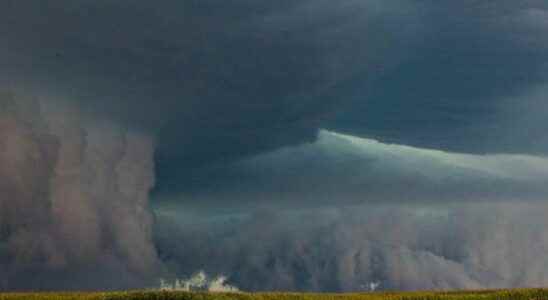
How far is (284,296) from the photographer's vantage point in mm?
77000

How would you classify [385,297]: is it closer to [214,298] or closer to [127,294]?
[214,298]

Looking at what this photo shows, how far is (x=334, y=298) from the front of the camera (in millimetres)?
82625

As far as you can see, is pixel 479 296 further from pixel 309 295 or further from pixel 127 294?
pixel 127 294

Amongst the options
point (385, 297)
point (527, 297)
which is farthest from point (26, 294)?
point (527, 297)

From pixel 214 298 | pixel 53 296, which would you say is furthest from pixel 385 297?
pixel 53 296

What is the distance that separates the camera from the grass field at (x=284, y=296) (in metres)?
66.2

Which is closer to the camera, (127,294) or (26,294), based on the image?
(127,294)

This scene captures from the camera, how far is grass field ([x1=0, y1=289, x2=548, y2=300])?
66.2 metres

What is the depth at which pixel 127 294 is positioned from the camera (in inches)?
2653

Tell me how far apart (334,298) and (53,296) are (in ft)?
87.4

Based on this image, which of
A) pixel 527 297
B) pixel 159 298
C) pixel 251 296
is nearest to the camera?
pixel 159 298

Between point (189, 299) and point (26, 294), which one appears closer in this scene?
point (189, 299)

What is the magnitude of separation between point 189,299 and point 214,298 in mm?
2952

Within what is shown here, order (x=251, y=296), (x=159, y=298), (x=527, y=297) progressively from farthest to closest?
(x=527, y=297) → (x=251, y=296) → (x=159, y=298)
